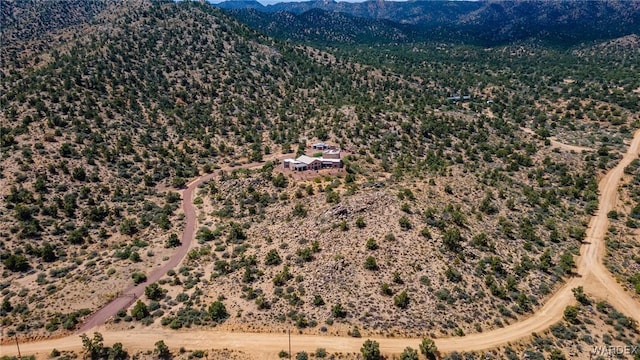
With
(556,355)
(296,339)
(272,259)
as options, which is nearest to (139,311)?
(272,259)

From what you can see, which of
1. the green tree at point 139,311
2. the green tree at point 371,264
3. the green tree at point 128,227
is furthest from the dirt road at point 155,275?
the green tree at point 371,264

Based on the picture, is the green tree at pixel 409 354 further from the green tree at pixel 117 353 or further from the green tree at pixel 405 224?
the green tree at pixel 117 353

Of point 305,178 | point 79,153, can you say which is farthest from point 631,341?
point 79,153

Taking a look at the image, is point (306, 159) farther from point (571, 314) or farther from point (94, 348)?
point (571, 314)

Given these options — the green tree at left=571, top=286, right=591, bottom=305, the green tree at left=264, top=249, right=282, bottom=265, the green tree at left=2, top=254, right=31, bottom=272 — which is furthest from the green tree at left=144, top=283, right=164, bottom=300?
the green tree at left=571, top=286, right=591, bottom=305

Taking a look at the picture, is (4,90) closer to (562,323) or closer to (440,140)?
(440,140)

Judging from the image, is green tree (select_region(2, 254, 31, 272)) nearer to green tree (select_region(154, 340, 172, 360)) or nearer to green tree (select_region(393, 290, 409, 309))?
green tree (select_region(154, 340, 172, 360))
